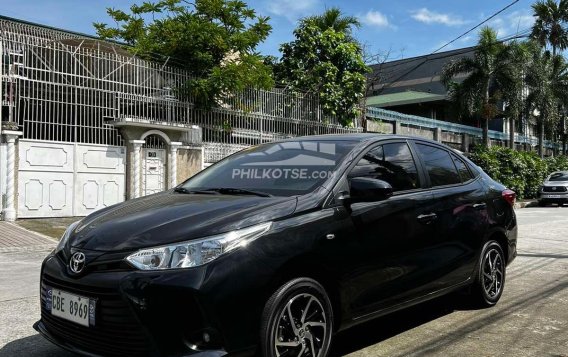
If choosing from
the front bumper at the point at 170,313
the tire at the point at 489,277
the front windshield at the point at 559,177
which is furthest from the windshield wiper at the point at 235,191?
the front windshield at the point at 559,177

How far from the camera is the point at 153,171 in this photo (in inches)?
572

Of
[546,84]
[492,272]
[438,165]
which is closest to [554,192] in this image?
[546,84]

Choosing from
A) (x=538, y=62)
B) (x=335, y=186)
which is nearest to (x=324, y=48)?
(x=335, y=186)

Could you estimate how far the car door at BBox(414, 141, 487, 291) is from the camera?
14.6ft

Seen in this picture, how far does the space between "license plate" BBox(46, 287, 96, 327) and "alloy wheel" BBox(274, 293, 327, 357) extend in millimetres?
1029

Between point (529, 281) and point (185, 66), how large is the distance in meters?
12.0

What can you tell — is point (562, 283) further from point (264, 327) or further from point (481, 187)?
point (264, 327)

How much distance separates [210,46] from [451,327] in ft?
43.2

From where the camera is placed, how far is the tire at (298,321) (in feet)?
10.1

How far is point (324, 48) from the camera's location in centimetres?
1964

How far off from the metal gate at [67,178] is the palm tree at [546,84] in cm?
2529

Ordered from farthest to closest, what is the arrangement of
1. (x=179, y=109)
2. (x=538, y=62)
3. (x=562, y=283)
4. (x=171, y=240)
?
(x=538, y=62) → (x=179, y=109) → (x=562, y=283) → (x=171, y=240)

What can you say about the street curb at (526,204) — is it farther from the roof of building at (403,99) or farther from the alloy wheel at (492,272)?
the alloy wheel at (492,272)

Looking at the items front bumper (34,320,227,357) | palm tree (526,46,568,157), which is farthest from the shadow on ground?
palm tree (526,46,568,157)
